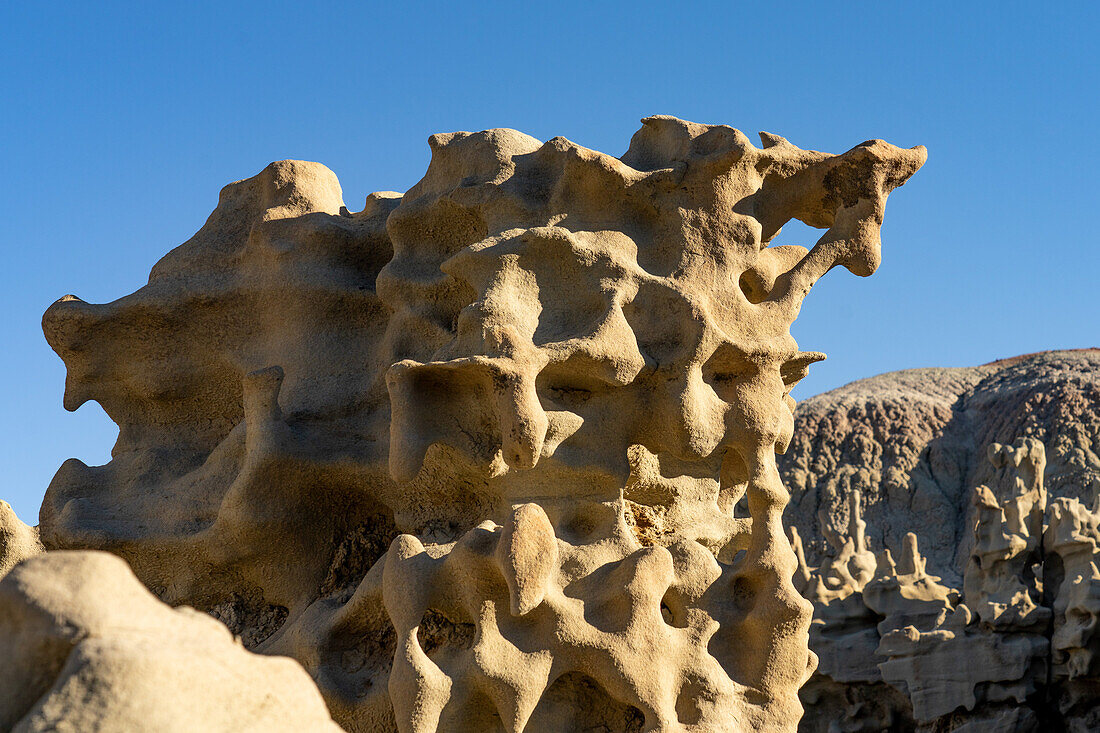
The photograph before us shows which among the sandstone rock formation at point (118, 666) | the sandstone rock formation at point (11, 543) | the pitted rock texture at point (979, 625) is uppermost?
the pitted rock texture at point (979, 625)

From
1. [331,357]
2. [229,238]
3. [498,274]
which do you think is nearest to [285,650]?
[331,357]

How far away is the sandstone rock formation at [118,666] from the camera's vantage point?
1.31 metres

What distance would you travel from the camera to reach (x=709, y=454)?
3387 mm

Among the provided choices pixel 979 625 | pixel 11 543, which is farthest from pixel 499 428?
pixel 979 625

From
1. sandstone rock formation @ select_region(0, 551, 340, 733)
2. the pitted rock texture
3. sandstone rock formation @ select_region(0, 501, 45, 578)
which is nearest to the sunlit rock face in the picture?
sandstone rock formation @ select_region(0, 501, 45, 578)

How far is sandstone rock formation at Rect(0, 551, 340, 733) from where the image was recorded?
1.31m

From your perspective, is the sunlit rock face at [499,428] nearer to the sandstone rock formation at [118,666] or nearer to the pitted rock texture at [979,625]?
the sandstone rock formation at [118,666]

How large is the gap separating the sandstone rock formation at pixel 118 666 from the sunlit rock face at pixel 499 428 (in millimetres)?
1461

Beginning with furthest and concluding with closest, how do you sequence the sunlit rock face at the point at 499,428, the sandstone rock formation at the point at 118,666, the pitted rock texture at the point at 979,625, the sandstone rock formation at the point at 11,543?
the pitted rock texture at the point at 979,625 → the sandstone rock formation at the point at 11,543 → the sunlit rock face at the point at 499,428 → the sandstone rock formation at the point at 118,666

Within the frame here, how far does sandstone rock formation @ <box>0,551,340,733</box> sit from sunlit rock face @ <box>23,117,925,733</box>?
1461 millimetres

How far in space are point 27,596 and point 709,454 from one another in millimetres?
2222

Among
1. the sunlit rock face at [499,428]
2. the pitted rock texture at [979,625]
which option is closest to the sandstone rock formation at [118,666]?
the sunlit rock face at [499,428]

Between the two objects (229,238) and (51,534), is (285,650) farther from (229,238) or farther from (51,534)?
(229,238)

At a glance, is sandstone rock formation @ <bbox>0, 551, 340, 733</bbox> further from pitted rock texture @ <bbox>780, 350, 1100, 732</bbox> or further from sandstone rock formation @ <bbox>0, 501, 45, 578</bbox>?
pitted rock texture @ <bbox>780, 350, 1100, 732</bbox>
